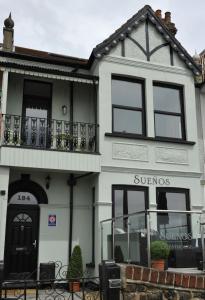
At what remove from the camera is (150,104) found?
1184 cm

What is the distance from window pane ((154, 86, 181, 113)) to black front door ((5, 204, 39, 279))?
5298 millimetres

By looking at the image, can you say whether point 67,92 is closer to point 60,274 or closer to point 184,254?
point 60,274

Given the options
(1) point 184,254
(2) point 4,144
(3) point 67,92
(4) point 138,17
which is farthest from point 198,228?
(4) point 138,17

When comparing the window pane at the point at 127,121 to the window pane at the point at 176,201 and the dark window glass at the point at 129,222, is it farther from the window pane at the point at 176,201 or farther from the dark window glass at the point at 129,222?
the window pane at the point at 176,201

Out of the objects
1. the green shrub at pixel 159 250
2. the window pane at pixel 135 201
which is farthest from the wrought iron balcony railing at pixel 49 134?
the green shrub at pixel 159 250

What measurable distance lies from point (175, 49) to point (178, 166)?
417 centimetres

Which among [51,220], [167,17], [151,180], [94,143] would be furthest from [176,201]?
[167,17]

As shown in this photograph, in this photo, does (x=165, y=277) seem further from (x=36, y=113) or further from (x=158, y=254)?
(x=36, y=113)

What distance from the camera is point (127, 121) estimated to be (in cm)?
1165

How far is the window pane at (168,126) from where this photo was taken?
12.0m

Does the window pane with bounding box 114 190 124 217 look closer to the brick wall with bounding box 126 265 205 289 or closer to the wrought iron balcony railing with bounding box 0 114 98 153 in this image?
the wrought iron balcony railing with bounding box 0 114 98 153

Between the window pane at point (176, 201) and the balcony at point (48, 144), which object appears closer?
the balcony at point (48, 144)

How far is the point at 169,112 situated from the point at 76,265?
586 cm

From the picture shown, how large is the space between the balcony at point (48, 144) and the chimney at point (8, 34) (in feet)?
12.1
